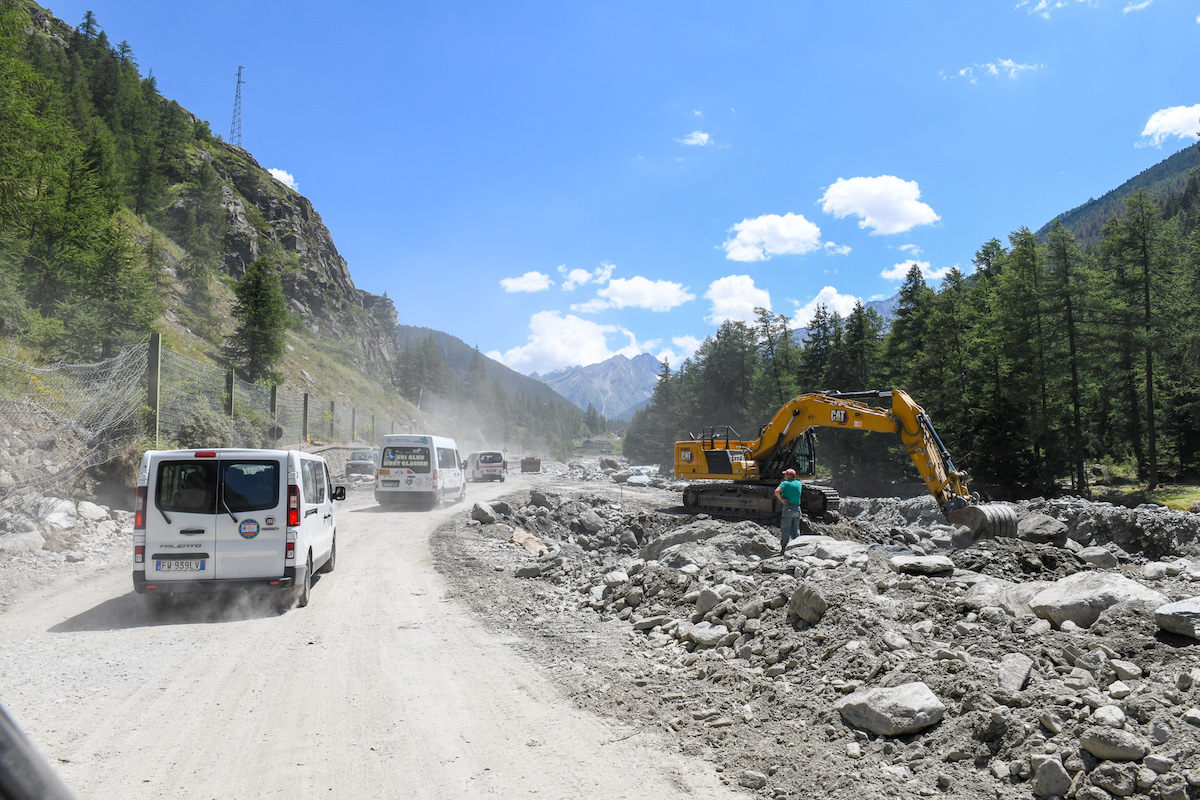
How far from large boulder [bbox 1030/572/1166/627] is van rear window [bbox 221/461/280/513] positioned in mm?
9187

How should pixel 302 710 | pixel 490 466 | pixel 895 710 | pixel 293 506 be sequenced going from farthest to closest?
pixel 490 466 → pixel 293 506 → pixel 302 710 → pixel 895 710

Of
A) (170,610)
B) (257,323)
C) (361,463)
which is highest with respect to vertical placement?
(257,323)

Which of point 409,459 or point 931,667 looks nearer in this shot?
point 931,667

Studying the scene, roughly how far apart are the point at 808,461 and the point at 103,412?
19669 mm

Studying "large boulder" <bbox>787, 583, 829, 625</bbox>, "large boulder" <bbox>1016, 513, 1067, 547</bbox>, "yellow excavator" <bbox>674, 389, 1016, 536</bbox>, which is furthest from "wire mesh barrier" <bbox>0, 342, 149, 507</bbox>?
"large boulder" <bbox>1016, 513, 1067, 547</bbox>

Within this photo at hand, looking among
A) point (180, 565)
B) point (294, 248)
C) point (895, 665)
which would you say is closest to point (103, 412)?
point (180, 565)

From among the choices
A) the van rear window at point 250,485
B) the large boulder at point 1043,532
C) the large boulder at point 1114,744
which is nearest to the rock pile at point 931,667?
the large boulder at point 1114,744

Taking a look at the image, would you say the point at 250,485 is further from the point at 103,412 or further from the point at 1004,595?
the point at 103,412

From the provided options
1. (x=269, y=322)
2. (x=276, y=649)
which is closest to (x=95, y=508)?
(x=276, y=649)

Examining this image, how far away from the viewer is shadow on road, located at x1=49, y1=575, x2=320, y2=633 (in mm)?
8320

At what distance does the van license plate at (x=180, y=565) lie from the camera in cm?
845

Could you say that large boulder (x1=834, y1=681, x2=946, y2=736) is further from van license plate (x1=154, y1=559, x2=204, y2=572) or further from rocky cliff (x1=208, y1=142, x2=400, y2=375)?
rocky cliff (x1=208, y1=142, x2=400, y2=375)

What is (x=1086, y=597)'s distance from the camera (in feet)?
21.0

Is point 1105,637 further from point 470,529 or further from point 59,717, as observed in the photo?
point 470,529
